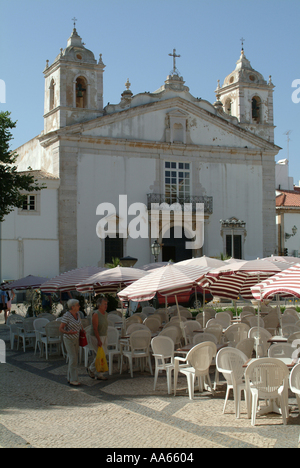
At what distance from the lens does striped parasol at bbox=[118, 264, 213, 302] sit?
10000mm

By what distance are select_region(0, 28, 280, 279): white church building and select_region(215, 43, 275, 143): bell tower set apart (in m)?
0.07

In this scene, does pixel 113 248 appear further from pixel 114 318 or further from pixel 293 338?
pixel 293 338

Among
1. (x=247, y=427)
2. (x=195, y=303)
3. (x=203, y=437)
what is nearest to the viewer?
(x=203, y=437)

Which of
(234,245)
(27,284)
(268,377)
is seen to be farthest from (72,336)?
(234,245)

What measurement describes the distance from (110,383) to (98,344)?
729mm

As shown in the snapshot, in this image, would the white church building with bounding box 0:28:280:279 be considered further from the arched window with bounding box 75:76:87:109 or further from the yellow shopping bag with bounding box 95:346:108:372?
the yellow shopping bag with bounding box 95:346:108:372

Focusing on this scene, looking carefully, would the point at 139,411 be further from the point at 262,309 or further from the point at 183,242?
the point at 183,242

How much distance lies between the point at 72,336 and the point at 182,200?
2124cm

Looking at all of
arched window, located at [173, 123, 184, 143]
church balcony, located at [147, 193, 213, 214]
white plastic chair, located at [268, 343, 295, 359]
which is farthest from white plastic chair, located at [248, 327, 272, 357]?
arched window, located at [173, 123, 184, 143]

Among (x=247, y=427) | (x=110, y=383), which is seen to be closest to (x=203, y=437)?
(x=247, y=427)

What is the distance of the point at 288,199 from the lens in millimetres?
38594

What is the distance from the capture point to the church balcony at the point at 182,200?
29.3 m

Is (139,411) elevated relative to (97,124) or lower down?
lower down

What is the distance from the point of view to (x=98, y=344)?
9.73m
